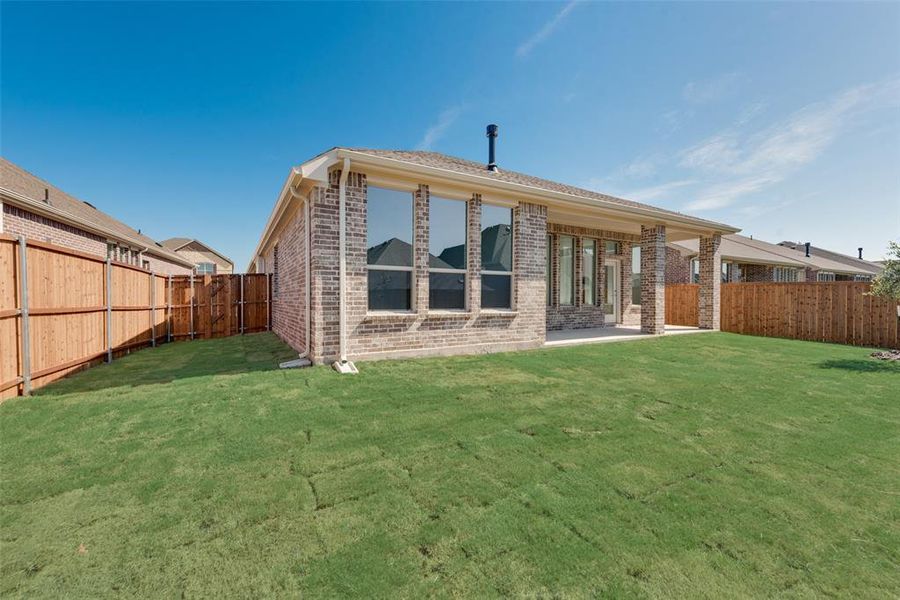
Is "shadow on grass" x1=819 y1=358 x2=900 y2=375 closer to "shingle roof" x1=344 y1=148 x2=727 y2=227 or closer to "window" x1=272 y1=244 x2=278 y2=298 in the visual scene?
"shingle roof" x1=344 y1=148 x2=727 y2=227

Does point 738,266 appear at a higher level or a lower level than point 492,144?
lower

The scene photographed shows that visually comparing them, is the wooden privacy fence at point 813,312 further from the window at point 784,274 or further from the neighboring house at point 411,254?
the window at point 784,274

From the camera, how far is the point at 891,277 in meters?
8.17

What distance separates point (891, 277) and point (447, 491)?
1220 cm

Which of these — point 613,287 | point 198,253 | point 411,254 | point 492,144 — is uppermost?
point 198,253

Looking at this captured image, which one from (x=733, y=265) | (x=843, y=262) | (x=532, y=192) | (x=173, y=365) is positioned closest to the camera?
(x=173, y=365)

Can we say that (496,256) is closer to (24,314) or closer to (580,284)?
(580,284)

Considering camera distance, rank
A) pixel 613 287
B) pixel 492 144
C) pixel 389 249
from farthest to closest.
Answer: pixel 613 287, pixel 492 144, pixel 389 249

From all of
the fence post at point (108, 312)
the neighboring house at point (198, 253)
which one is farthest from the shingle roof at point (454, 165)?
the neighboring house at point (198, 253)

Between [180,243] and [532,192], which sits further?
[180,243]

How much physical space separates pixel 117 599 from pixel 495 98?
473 inches

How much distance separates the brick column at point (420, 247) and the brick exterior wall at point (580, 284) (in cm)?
568

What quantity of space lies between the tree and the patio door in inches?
236

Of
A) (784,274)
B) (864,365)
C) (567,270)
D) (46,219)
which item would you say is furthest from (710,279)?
(46,219)
